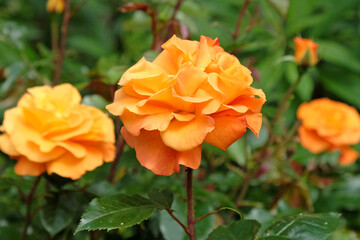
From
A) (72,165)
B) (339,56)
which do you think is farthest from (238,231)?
(339,56)

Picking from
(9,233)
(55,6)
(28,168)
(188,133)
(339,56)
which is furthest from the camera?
(339,56)

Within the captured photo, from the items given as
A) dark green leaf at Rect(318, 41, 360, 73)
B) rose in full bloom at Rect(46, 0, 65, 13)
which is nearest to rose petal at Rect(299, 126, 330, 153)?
rose in full bloom at Rect(46, 0, 65, 13)

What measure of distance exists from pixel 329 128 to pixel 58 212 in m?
0.62

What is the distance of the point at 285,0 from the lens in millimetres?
823

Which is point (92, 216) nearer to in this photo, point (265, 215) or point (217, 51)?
point (217, 51)

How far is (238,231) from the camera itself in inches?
17.1

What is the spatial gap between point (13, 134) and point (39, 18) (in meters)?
1.81

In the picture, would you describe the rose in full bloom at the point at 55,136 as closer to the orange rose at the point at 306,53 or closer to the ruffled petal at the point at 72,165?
the ruffled petal at the point at 72,165

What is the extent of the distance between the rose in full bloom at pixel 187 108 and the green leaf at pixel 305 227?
0.14m

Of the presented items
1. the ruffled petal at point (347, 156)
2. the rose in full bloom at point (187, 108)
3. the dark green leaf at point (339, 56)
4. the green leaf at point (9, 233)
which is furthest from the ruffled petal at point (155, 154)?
the dark green leaf at point (339, 56)

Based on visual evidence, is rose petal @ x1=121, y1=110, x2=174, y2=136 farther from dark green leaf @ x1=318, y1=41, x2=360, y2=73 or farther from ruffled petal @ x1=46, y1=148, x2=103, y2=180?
dark green leaf @ x1=318, y1=41, x2=360, y2=73

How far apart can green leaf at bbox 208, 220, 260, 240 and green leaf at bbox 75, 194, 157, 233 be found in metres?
0.07

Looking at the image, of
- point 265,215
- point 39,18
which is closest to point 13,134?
point 265,215

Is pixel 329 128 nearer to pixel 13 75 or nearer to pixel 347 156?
pixel 347 156
